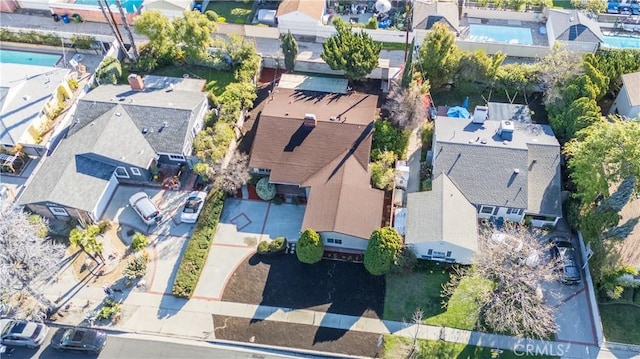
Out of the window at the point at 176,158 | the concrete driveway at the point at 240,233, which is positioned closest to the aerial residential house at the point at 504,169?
the concrete driveway at the point at 240,233

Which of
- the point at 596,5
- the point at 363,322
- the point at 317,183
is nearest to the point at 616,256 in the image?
the point at 363,322

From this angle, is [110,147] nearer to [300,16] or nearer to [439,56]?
[300,16]

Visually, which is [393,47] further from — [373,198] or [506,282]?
[506,282]

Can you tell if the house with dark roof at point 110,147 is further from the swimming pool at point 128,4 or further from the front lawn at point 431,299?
the front lawn at point 431,299

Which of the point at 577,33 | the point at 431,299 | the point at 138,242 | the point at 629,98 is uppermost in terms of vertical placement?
the point at 577,33

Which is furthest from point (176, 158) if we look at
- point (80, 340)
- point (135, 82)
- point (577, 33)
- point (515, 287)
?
point (577, 33)

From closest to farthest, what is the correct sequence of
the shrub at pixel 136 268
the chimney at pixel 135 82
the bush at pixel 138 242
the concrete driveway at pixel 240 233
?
the shrub at pixel 136 268 < the concrete driveway at pixel 240 233 < the bush at pixel 138 242 < the chimney at pixel 135 82

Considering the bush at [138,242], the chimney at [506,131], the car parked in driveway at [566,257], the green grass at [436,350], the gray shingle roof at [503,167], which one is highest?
the chimney at [506,131]

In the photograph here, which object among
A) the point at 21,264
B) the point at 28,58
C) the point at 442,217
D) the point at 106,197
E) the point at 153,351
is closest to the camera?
the point at 21,264
